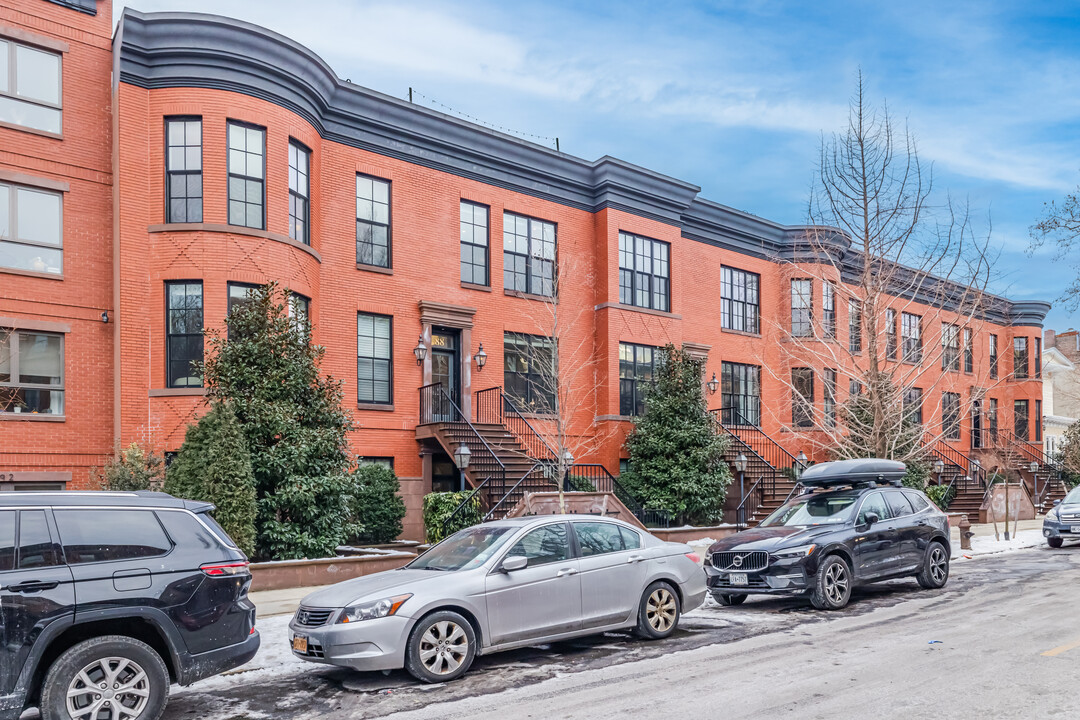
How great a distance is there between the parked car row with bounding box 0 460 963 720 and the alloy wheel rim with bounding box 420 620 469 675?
0.05 ft

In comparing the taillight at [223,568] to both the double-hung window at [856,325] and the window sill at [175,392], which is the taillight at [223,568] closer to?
the window sill at [175,392]

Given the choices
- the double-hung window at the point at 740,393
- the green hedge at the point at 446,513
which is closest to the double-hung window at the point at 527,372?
the green hedge at the point at 446,513

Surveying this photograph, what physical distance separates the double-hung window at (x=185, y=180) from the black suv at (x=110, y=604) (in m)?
12.0

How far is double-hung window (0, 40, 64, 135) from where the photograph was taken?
1673cm

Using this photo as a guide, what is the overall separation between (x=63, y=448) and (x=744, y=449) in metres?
16.9

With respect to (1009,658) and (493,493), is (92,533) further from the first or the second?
(493,493)

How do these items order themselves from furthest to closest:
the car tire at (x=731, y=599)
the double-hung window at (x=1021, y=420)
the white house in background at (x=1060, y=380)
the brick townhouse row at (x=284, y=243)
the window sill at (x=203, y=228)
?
1. the white house in background at (x=1060, y=380)
2. the double-hung window at (x=1021, y=420)
3. the window sill at (x=203, y=228)
4. the brick townhouse row at (x=284, y=243)
5. the car tire at (x=731, y=599)

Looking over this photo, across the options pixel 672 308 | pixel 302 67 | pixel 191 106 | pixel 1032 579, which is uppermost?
pixel 302 67

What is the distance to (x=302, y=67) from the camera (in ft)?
60.8

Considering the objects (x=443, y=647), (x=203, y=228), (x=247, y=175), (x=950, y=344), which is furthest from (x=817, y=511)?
(x=950, y=344)

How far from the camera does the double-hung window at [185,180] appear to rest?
17.5 m

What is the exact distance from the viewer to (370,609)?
7.81 m

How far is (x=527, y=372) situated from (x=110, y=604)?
17131 millimetres

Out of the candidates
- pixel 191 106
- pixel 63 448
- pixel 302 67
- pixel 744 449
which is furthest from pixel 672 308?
pixel 63 448
